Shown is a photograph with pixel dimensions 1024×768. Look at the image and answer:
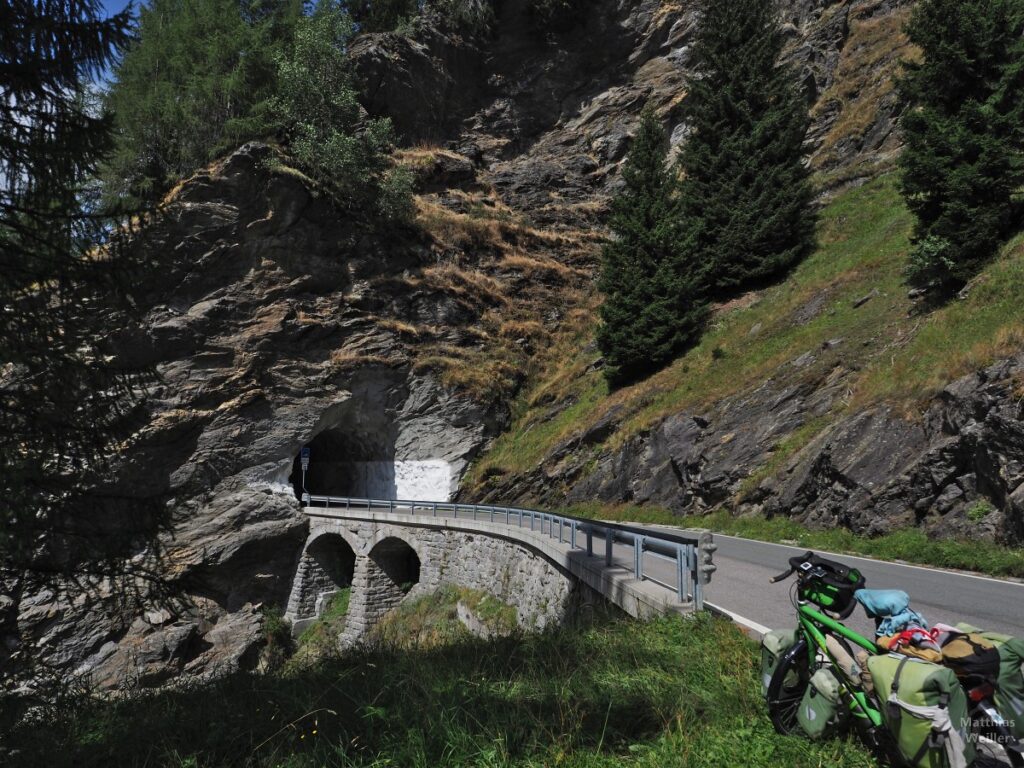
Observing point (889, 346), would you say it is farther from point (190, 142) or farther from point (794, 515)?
point (190, 142)

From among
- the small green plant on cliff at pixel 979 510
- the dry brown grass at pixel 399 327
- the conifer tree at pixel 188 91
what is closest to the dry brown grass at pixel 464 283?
the dry brown grass at pixel 399 327

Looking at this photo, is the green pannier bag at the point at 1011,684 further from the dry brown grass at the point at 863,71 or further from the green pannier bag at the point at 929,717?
the dry brown grass at the point at 863,71

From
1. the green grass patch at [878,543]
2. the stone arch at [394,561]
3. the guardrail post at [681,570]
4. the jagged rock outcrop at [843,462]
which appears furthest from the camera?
the stone arch at [394,561]

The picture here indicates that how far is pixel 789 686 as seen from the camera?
11.4 ft

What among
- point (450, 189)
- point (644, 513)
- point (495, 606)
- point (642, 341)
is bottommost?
point (495, 606)

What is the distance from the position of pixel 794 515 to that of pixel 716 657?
32.5ft

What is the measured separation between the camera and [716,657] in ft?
15.5

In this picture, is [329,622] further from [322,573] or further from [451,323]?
[451,323]

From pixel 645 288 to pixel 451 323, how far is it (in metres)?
11.5

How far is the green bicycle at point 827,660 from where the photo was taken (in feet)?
10.1

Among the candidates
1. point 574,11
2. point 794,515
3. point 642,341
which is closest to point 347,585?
point 642,341

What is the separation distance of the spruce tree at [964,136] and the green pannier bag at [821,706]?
1490cm

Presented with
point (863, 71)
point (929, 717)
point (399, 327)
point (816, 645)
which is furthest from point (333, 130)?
point (929, 717)

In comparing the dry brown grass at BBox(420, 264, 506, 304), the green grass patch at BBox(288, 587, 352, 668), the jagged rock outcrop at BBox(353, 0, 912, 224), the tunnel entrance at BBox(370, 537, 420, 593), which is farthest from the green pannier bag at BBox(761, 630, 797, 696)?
the jagged rock outcrop at BBox(353, 0, 912, 224)
